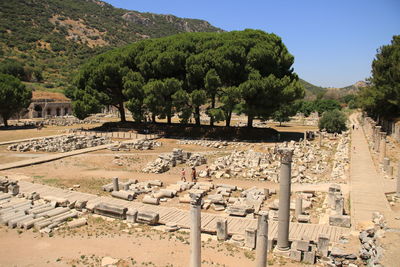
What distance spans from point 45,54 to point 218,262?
102m

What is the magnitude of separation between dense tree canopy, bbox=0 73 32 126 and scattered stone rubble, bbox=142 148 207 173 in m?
30.6

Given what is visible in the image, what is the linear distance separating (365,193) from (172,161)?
14596mm

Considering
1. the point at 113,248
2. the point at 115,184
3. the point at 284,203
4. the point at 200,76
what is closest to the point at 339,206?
the point at 284,203

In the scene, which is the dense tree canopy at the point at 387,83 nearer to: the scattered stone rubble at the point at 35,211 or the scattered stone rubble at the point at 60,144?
the scattered stone rubble at the point at 60,144

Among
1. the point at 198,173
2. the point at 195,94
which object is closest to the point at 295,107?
the point at 195,94

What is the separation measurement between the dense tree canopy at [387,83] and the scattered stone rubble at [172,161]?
2194 centimetres

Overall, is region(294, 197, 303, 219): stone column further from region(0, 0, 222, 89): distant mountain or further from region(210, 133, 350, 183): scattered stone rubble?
region(0, 0, 222, 89): distant mountain

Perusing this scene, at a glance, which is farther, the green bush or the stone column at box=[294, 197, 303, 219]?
the green bush

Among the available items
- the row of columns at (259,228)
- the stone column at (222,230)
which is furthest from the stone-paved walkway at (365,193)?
the stone column at (222,230)

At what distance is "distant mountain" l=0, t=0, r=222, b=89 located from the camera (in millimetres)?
95750

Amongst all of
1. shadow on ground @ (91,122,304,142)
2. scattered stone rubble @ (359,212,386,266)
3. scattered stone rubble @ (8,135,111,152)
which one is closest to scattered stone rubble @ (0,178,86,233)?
scattered stone rubble @ (359,212,386,266)

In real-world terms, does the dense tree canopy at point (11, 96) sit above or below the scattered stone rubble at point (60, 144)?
above

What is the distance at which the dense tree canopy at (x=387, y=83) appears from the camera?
1448 inches

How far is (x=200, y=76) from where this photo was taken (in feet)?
130
